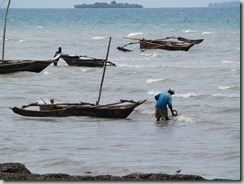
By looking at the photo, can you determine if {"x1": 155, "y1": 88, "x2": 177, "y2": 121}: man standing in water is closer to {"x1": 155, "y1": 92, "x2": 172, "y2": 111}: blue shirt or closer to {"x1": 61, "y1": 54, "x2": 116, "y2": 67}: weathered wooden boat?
{"x1": 155, "y1": 92, "x2": 172, "y2": 111}: blue shirt

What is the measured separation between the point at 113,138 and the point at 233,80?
9258 mm

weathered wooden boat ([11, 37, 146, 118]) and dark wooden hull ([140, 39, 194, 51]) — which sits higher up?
weathered wooden boat ([11, 37, 146, 118])

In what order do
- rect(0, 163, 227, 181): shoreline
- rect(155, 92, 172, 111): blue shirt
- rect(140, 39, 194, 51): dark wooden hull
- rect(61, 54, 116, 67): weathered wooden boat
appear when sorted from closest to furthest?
rect(0, 163, 227, 181): shoreline → rect(155, 92, 172, 111): blue shirt → rect(61, 54, 116, 67): weathered wooden boat → rect(140, 39, 194, 51): dark wooden hull

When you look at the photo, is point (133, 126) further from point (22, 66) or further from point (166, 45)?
point (166, 45)

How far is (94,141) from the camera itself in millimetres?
11562

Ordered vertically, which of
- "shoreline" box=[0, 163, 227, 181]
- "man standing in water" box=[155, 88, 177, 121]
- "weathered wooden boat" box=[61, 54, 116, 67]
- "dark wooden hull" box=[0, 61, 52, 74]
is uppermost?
"shoreline" box=[0, 163, 227, 181]

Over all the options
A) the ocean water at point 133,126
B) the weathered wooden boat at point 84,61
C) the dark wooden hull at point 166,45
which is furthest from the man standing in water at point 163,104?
the dark wooden hull at point 166,45

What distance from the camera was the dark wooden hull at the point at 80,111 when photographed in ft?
46.0

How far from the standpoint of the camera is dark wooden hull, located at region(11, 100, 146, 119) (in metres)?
14.0

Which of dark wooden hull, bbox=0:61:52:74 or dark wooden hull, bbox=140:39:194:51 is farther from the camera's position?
dark wooden hull, bbox=140:39:194:51

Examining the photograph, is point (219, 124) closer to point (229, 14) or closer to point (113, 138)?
point (113, 138)

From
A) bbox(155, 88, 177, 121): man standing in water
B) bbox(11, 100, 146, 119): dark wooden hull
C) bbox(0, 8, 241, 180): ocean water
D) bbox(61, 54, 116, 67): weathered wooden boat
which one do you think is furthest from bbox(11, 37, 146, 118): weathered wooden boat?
bbox(61, 54, 116, 67): weathered wooden boat

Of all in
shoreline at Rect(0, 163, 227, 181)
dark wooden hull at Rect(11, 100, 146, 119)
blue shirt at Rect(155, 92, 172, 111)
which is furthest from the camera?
dark wooden hull at Rect(11, 100, 146, 119)

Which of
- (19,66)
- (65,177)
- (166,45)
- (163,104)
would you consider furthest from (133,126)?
(166,45)
